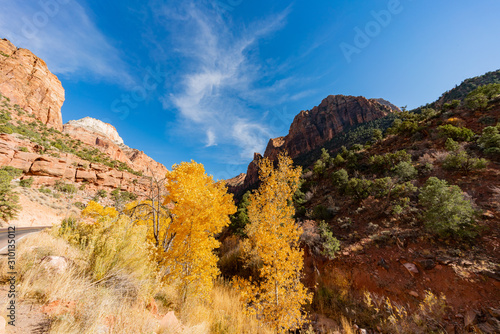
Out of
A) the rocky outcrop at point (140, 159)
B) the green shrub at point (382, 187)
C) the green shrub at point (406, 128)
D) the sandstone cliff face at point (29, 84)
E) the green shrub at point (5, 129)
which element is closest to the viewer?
the green shrub at point (382, 187)

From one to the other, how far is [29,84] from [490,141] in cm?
10085

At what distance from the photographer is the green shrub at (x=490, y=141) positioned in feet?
39.6

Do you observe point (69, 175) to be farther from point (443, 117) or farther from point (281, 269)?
point (443, 117)

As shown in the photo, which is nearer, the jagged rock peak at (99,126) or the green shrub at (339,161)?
the green shrub at (339,161)

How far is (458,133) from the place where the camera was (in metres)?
15.4

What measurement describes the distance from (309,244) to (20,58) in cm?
10069

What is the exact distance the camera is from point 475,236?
25.1 feet

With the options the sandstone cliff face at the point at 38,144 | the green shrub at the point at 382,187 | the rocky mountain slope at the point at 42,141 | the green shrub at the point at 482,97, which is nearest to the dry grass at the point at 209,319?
the rocky mountain slope at the point at 42,141

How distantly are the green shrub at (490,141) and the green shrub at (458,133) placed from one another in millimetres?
1639

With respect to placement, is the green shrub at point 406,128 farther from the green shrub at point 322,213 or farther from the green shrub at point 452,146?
the green shrub at point 322,213

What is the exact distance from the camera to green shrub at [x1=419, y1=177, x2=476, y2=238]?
7.89 meters

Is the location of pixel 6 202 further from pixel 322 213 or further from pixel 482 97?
pixel 482 97

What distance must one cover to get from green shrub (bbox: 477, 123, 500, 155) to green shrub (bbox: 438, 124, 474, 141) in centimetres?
164

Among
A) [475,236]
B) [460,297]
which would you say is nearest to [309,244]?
[460,297]
